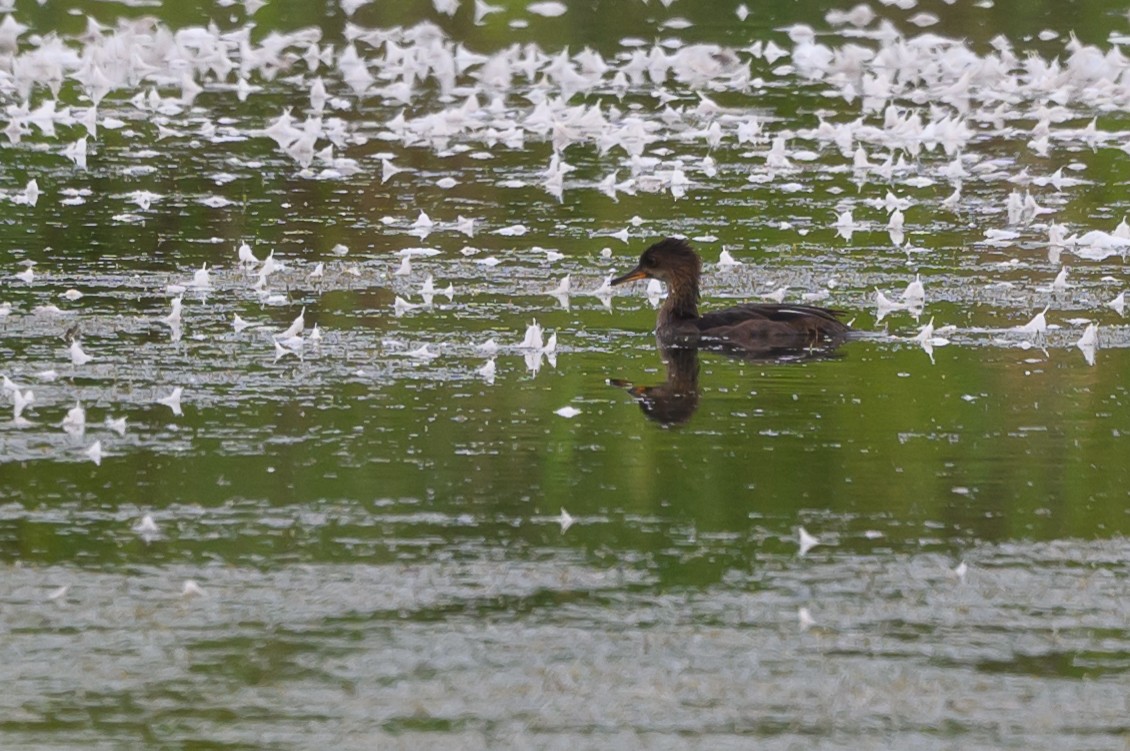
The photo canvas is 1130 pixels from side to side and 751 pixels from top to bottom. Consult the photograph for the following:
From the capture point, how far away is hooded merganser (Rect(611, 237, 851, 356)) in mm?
12648

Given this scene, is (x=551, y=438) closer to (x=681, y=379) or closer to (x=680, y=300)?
(x=681, y=379)

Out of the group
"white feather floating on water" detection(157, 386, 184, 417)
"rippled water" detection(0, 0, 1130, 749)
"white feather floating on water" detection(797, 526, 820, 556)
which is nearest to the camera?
"rippled water" detection(0, 0, 1130, 749)

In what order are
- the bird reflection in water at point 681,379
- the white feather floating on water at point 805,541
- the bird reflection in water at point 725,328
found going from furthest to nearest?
the bird reflection in water at point 725,328, the bird reflection in water at point 681,379, the white feather floating on water at point 805,541

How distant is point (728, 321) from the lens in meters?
12.9

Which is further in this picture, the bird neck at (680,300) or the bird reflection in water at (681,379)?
the bird neck at (680,300)

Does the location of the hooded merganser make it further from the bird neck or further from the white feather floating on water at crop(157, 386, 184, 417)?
the white feather floating on water at crop(157, 386, 184, 417)

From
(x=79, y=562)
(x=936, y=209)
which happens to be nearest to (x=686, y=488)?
(x=79, y=562)

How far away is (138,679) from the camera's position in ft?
23.1

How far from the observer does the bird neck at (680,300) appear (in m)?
13.2

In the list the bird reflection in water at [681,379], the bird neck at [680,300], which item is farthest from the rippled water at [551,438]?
the bird neck at [680,300]

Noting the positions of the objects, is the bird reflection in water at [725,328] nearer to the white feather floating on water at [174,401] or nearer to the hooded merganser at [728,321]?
the hooded merganser at [728,321]

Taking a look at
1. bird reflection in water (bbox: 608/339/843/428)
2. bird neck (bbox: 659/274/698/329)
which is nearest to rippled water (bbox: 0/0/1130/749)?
bird reflection in water (bbox: 608/339/843/428)

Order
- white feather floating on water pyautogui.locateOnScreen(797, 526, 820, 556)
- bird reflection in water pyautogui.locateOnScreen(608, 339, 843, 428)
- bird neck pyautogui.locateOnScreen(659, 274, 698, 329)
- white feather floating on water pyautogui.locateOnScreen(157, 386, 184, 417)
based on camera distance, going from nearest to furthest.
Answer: white feather floating on water pyautogui.locateOnScreen(797, 526, 820, 556) < white feather floating on water pyautogui.locateOnScreen(157, 386, 184, 417) < bird reflection in water pyautogui.locateOnScreen(608, 339, 843, 428) < bird neck pyautogui.locateOnScreen(659, 274, 698, 329)

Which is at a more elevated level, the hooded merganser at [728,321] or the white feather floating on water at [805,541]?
the hooded merganser at [728,321]
